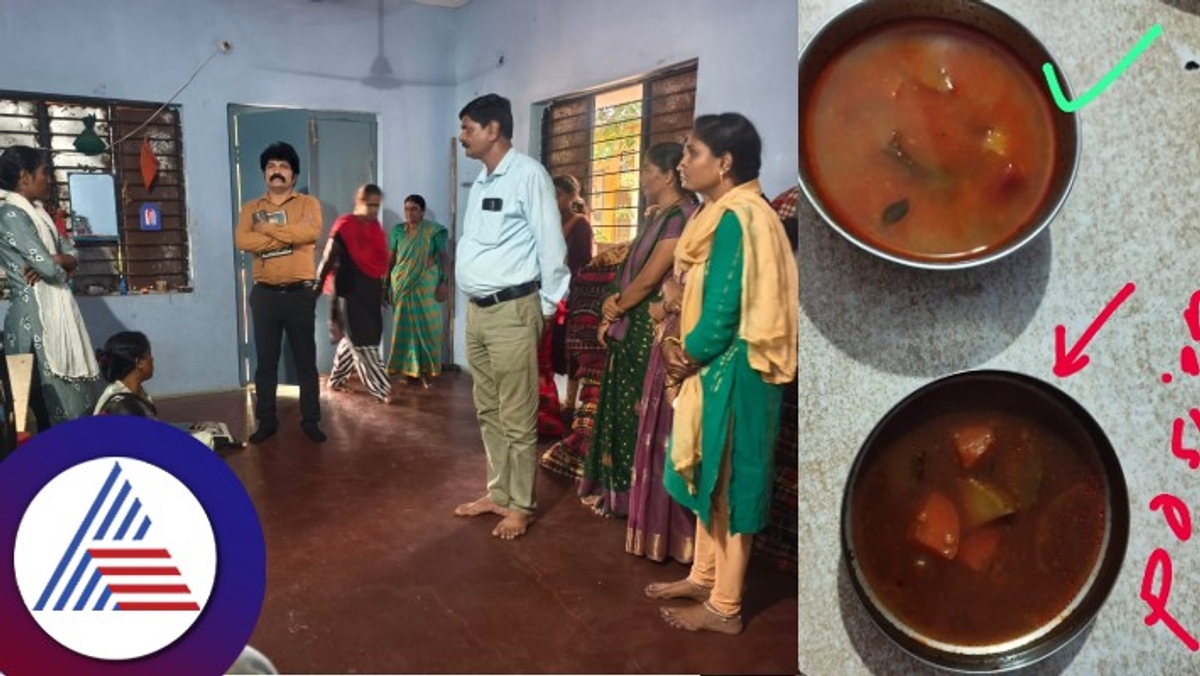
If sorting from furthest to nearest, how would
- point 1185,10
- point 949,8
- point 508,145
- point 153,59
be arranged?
point 1185,10 < point 949,8 < point 508,145 < point 153,59


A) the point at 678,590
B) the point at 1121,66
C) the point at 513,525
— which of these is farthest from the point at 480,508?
the point at 1121,66

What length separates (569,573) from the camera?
868 millimetres

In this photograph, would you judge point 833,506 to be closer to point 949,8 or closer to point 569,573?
point 569,573

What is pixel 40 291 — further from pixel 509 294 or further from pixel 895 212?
pixel 895 212

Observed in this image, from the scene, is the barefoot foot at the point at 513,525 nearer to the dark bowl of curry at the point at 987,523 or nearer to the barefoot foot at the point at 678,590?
the barefoot foot at the point at 678,590

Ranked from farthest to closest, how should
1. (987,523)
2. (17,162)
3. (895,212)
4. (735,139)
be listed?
(987,523)
(895,212)
(735,139)
(17,162)

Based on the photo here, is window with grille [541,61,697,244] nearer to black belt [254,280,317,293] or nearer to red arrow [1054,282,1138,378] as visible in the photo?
black belt [254,280,317,293]

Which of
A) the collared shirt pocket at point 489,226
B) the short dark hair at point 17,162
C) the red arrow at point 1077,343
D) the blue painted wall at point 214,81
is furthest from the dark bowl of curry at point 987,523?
the short dark hair at point 17,162

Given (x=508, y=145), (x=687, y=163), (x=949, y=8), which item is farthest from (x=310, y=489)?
(x=949, y=8)

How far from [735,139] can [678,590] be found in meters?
0.51

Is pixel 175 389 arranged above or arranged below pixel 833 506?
above

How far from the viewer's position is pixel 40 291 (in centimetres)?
75

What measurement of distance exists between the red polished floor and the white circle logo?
74 mm

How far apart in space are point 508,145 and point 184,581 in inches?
22.7
